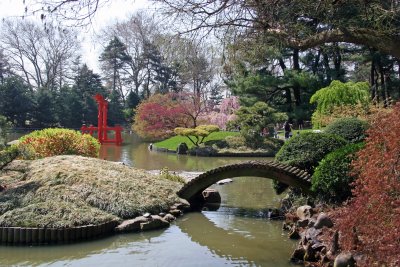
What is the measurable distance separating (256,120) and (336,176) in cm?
1597

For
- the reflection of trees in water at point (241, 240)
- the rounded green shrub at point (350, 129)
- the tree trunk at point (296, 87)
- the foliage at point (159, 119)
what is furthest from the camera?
the foliage at point (159, 119)

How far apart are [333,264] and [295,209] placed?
10.2ft

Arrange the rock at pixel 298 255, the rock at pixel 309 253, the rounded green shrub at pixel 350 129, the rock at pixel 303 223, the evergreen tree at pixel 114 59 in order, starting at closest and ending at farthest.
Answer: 1. the rock at pixel 309 253
2. the rock at pixel 298 255
3. the rock at pixel 303 223
4. the rounded green shrub at pixel 350 129
5. the evergreen tree at pixel 114 59

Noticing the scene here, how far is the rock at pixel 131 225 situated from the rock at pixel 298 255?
109 inches

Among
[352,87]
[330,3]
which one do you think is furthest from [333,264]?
[352,87]

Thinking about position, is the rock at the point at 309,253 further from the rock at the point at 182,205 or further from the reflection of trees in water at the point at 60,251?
the rock at the point at 182,205

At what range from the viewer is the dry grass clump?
7.47 metres

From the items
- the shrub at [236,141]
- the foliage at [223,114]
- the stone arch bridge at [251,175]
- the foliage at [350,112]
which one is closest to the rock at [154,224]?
the stone arch bridge at [251,175]

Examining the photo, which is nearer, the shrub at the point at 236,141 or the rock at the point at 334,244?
the rock at the point at 334,244

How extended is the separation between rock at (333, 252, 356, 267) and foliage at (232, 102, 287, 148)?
720 inches

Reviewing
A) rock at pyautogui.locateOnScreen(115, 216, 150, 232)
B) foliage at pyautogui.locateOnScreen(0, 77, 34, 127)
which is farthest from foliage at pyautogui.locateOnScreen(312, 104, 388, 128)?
foliage at pyautogui.locateOnScreen(0, 77, 34, 127)

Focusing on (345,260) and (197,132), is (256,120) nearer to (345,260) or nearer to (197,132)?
(197,132)

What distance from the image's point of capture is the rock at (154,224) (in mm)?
7925

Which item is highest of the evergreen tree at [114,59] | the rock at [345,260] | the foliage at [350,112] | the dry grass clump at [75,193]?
the evergreen tree at [114,59]
